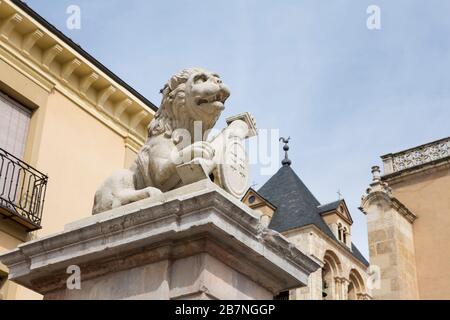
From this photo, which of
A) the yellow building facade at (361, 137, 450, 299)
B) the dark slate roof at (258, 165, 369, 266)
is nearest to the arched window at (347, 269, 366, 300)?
the dark slate roof at (258, 165, 369, 266)

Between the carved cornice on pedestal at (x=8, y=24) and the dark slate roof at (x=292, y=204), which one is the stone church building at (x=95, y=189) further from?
the dark slate roof at (x=292, y=204)

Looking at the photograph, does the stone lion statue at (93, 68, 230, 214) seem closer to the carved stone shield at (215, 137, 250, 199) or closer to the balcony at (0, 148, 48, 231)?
the carved stone shield at (215, 137, 250, 199)

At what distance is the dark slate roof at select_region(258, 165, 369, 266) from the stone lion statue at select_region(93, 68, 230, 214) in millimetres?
42469

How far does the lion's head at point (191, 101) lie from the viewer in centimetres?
514

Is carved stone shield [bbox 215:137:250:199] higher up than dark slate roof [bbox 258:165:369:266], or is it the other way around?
dark slate roof [bbox 258:165:369:266]

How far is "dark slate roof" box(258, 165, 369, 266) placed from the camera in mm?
50125

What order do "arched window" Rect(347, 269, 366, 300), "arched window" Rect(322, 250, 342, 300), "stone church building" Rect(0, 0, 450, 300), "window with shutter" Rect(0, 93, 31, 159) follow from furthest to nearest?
1. "arched window" Rect(347, 269, 366, 300)
2. "arched window" Rect(322, 250, 342, 300)
3. "window with shutter" Rect(0, 93, 31, 159)
4. "stone church building" Rect(0, 0, 450, 300)

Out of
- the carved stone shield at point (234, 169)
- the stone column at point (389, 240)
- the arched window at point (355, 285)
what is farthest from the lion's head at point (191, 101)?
the arched window at point (355, 285)

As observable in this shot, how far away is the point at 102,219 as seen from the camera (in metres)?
4.77

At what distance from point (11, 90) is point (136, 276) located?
29.3ft

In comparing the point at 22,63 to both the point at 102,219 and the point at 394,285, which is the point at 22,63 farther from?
the point at 394,285

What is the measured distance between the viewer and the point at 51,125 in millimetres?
13375

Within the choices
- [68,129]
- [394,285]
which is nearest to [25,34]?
[68,129]

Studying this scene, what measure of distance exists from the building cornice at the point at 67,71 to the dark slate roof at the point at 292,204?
33267 mm
